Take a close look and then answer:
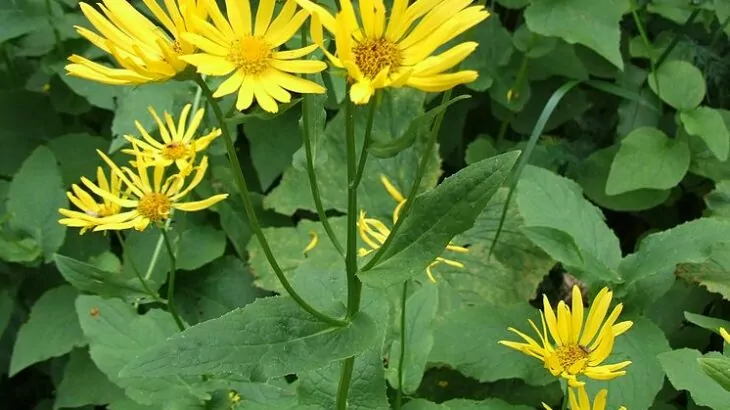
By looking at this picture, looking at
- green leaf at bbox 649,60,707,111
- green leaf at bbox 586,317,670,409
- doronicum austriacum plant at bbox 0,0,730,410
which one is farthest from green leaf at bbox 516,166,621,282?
green leaf at bbox 649,60,707,111

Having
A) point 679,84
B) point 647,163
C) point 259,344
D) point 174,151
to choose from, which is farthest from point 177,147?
point 679,84

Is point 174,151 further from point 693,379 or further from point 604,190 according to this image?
point 604,190

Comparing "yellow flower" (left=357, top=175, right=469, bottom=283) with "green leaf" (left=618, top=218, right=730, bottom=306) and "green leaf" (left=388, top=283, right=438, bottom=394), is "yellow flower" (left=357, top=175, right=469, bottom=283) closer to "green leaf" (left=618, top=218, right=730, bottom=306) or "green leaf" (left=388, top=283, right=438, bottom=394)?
"green leaf" (left=388, top=283, right=438, bottom=394)

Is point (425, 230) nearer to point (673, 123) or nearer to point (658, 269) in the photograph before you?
point (658, 269)

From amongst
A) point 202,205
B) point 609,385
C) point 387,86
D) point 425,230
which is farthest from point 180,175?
point 609,385

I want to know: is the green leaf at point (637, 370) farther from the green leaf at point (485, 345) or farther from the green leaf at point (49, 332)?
the green leaf at point (49, 332)

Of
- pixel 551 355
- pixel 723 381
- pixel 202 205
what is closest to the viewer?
pixel 723 381

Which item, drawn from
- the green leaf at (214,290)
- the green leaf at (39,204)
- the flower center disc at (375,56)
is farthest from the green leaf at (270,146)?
the flower center disc at (375,56)
